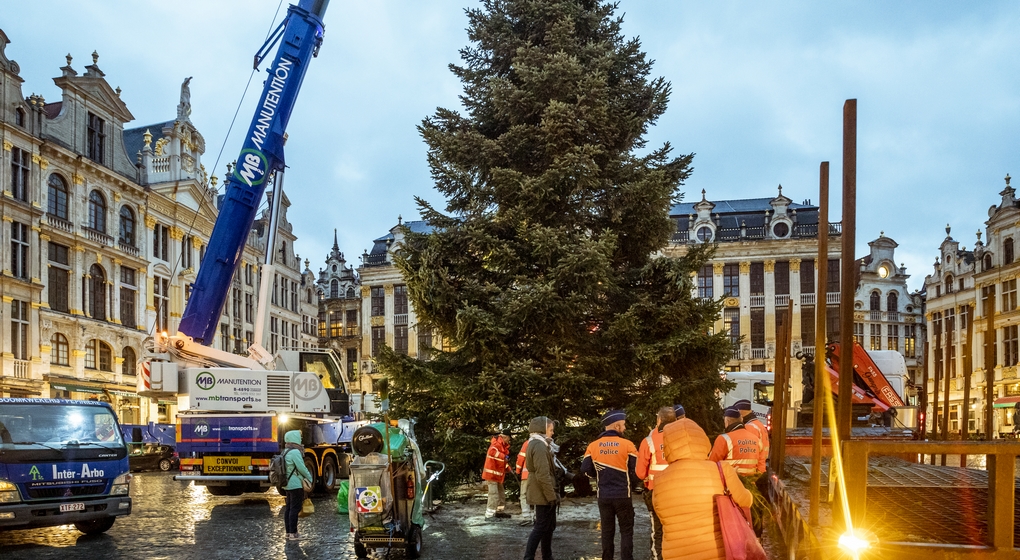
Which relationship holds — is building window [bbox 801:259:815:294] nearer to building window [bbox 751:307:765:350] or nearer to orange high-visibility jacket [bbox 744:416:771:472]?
building window [bbox 751:307:765:350]

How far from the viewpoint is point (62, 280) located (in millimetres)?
40688

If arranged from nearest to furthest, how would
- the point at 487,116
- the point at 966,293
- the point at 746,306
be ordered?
the point at 487,116 < the point at 966,293 < the point at 746,306

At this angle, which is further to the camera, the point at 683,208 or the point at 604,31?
the point at 683,208

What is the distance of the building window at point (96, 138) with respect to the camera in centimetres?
4303

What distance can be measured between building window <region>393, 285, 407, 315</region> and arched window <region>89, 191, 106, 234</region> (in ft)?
101

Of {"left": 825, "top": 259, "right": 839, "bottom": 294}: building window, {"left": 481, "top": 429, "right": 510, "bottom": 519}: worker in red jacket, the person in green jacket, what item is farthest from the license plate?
{"left": 825, "top": 259, "right": 839, "bottom": 294}: building window

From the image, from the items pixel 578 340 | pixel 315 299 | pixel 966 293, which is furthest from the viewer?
pixel 315 299

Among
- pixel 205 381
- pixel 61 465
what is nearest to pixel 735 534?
pixel 61 465

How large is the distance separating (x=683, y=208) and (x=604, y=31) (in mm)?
51116

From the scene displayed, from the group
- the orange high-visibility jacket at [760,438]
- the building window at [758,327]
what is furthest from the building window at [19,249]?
the building window at [758,327]

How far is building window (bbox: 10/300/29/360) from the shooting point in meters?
37.1

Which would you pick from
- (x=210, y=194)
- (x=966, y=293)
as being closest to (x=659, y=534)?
(x=210, y=194)

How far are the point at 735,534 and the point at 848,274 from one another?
171 centimetres

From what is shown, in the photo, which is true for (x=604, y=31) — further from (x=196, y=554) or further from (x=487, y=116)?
(x=196, y=554)
